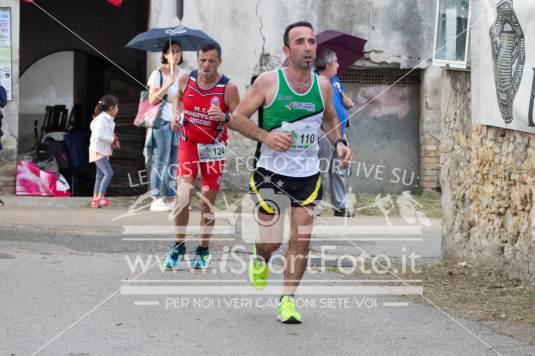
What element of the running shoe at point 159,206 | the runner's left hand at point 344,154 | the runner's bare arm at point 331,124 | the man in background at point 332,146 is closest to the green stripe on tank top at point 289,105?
the runner's bare arm at point 331,124

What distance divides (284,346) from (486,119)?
3454 mm

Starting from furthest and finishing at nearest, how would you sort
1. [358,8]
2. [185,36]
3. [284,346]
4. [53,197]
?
[358,8] < [53,197] < [185,36] < [284,346]

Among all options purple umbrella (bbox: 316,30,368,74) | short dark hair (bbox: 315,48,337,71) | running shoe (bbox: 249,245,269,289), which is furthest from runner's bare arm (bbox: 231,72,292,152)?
purple umbrella (bbox: 316,30,368,74)

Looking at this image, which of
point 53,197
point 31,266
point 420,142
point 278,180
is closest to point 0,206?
point 53,197

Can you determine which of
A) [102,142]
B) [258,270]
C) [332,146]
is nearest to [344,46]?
[332,146]

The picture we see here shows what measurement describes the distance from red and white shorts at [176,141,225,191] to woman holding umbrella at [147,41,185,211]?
11.3 ft

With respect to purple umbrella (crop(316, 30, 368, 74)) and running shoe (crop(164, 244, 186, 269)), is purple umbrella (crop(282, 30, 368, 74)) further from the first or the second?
running shoe (crop(164, 244, 186, 269))

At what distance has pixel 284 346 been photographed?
20.1ft

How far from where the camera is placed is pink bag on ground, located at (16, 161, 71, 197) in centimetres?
1479

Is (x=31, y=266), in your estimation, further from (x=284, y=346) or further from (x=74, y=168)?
(x=74, y=168)

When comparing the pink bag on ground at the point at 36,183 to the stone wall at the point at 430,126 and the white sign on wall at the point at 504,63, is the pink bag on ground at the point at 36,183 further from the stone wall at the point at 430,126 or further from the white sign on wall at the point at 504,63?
the white sign on wall at the point at 504,63

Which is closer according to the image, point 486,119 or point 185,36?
point 486,119

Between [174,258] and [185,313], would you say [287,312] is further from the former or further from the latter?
[174,258]

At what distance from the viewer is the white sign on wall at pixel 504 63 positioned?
784 cm
